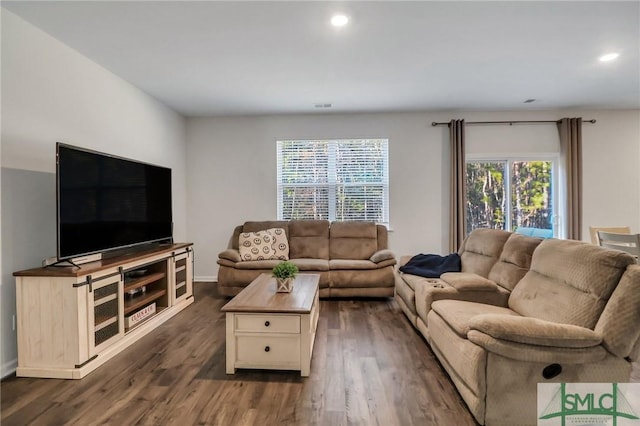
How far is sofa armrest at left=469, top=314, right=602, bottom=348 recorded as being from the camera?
154 cm

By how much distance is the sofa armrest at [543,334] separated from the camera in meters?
1.54

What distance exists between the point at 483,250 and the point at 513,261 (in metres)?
0.45

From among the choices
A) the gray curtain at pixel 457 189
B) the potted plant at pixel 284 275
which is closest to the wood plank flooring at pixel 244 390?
the potted plant at pixel 284 275

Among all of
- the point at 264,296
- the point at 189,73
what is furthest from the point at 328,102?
the point at 264,296

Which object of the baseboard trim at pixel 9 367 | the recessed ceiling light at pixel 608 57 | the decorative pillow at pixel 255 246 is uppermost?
the recessed ceiling light at pixel 608 57

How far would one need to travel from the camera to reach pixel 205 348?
8.71 feet

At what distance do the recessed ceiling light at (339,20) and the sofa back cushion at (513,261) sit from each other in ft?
7.53

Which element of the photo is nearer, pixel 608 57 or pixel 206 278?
pixel 608 57

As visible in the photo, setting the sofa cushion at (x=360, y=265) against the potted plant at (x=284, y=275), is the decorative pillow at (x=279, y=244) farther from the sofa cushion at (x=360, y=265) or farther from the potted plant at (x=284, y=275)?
the potted plant at (x=284, y=275)

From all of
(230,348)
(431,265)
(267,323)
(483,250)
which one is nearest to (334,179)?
(431,265)

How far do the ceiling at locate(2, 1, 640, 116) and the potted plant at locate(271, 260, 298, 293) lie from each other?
77.3 inches

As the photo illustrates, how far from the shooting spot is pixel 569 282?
1866 mm

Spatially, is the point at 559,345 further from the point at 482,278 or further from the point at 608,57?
the point at 608,57

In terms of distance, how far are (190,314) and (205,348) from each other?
3.14 ft
